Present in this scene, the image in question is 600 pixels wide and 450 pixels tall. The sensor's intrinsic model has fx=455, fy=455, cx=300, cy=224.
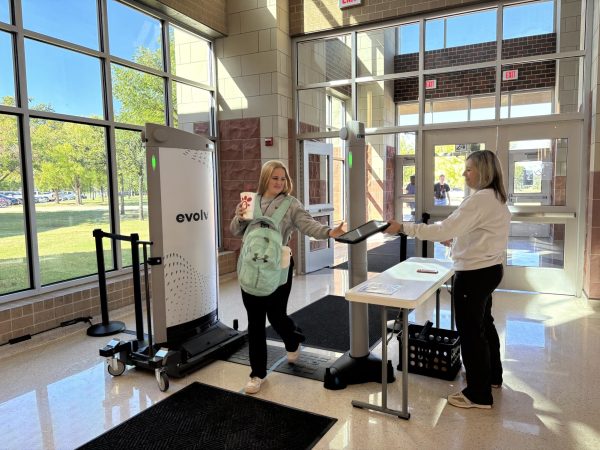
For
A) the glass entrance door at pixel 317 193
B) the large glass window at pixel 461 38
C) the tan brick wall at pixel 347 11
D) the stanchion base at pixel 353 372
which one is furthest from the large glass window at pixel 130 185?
the large glass window at pixel 461 38

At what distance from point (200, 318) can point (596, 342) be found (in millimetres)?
3184

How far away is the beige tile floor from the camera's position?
2.38m

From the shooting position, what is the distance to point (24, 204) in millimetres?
4062

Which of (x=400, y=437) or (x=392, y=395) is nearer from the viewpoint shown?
(x=400, y=437)

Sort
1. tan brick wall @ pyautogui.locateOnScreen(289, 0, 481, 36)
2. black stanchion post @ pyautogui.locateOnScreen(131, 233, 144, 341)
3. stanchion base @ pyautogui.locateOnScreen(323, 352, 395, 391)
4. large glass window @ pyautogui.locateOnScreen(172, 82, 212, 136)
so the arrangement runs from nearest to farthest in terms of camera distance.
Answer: stanchion base @ pyautogui.locateOnScreen(323, 352, 395, 391)
black stanchion post @ pyautogui.locateOnScreen(131, 233, 144, 341)
tan brick wall @ pyautogui.locateOnScreen(289, 0, 481, 36)
large glass window @ pyautogui.locateOnScreen(172, 82, 212, 136)

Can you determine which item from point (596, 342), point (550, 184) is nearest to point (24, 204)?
point (596, 342)

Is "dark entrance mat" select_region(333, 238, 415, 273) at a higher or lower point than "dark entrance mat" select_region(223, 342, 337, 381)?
higher

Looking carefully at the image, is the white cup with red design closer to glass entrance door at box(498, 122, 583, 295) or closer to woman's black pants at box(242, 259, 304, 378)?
woman's black pants at box(242, 259, 304, 378)

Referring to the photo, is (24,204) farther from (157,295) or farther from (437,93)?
(437,93)

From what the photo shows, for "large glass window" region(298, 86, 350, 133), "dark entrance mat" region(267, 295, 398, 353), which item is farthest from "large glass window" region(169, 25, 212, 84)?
"dark entrance mat" region(267, 295, 398, 353)

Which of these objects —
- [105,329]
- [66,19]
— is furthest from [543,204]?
[66,19]

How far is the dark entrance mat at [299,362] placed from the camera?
3.17m

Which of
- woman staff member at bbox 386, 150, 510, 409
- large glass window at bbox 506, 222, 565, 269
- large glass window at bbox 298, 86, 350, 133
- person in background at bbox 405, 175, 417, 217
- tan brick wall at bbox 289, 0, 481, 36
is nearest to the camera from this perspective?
woman staff member at bbox 386, 150, 510, 409

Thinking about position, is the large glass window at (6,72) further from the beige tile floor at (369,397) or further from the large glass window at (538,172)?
the large glass window at (538,172)
